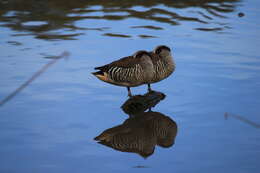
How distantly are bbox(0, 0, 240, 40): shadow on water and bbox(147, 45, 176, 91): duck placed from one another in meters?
2.96

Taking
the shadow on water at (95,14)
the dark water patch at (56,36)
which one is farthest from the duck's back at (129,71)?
the dark water patch at (56,36)

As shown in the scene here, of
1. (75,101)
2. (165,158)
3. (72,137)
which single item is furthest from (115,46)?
(165,158)

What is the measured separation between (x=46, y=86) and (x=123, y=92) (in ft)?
4.44

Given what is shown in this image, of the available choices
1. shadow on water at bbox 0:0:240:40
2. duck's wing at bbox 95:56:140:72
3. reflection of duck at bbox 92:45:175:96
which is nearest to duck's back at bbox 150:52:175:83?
reflection of duck at bbox 92:45:175:96

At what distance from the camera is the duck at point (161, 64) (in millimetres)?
8914

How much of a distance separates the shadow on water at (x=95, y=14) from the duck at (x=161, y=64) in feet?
9.73

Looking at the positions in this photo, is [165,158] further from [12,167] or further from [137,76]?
[137,76]

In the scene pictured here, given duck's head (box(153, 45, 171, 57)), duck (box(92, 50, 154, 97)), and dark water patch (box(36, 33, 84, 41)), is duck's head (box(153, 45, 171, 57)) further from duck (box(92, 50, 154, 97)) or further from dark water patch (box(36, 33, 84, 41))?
dark water patch (box(36, 33, 84, 41))

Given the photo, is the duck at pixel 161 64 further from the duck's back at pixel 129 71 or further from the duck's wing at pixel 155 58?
the duck's back at pixel 129 71

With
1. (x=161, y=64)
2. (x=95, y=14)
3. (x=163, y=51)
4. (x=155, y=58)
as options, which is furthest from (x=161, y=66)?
(x=95, y=14)

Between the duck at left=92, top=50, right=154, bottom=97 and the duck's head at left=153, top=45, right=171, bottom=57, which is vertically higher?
the duck's head at left=153, top=45, right=171, bottom=57

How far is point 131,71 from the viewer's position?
28.1 ft

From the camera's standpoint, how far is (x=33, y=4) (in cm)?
1590

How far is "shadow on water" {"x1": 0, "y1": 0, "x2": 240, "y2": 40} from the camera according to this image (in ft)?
42.8
